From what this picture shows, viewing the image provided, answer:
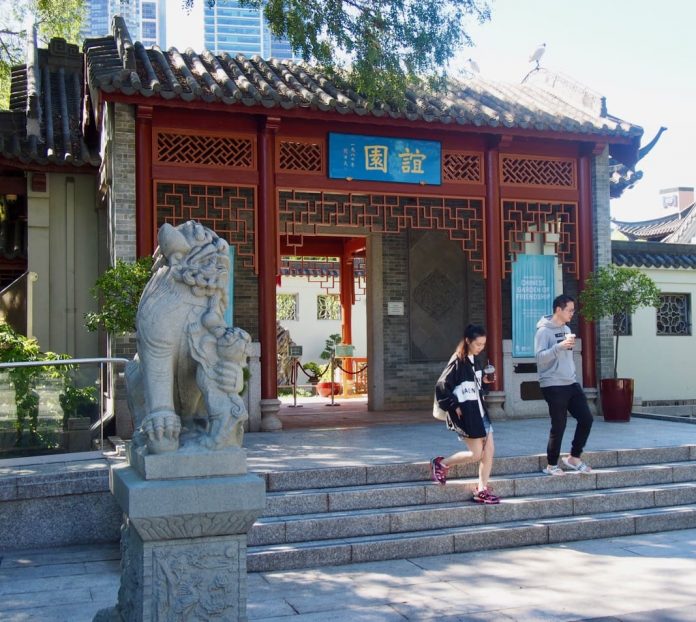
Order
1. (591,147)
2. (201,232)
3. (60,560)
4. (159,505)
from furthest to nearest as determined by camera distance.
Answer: (591,147) → (60,560) → (201,232) → (159,505)

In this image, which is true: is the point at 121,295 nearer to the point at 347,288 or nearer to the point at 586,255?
the point at 586,255

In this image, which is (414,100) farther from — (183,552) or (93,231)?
(183,552)

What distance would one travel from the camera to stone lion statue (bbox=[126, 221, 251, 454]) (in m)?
3.61

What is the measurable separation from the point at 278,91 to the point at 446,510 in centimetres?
514

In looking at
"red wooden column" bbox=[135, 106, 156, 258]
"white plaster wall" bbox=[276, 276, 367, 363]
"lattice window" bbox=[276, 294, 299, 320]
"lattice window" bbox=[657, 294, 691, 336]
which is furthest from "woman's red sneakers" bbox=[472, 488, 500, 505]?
"lattice window" bbox=[276, 294, 299, 320]

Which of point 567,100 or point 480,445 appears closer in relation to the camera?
point 480,445

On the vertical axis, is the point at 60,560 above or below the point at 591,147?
below

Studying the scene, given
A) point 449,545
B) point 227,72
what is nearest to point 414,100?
point 227,72

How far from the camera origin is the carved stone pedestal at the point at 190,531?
343 centimetres

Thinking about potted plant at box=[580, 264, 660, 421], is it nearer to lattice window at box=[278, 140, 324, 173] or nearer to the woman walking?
lattice window at box=[278, 140, 324, 173]

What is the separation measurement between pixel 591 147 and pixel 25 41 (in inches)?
379

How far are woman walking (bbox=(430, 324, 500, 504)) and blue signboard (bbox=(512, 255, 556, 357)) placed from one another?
4.16 meters

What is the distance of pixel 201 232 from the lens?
3.86m

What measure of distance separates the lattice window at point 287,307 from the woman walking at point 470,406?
18124mm
